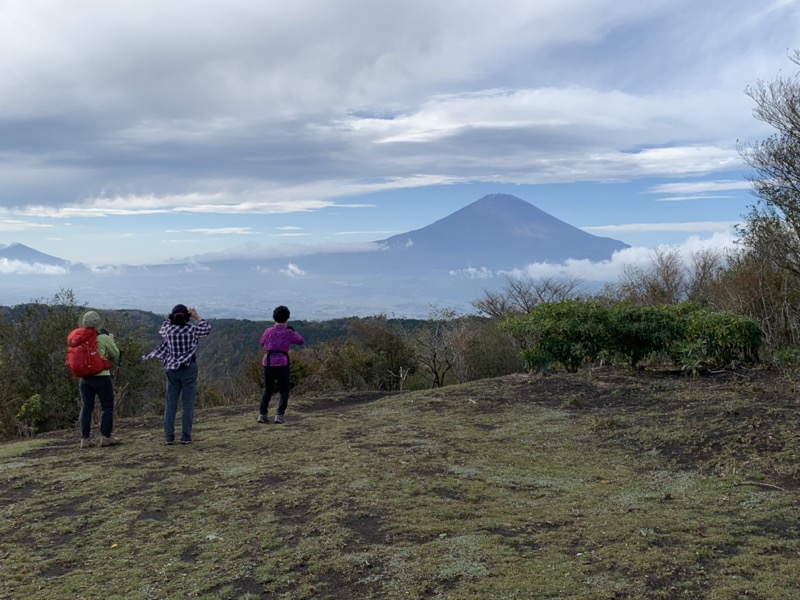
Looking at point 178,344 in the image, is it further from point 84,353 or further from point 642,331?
point 642,331

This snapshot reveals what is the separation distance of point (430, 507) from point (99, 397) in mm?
4881

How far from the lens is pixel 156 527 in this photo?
5.51 metres

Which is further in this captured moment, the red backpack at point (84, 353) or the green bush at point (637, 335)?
the green bush at point (637, 335)

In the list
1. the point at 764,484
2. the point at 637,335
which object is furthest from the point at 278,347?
the point at 637,335

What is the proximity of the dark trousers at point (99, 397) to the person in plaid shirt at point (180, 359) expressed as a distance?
0.66m

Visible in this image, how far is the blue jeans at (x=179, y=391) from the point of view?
28.5ft

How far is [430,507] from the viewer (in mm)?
5750

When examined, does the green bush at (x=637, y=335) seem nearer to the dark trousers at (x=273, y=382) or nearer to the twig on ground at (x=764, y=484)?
the dark trousers at (x=273, y=382)

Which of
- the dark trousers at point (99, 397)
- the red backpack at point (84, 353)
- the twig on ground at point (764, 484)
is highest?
the red backpack at point (84, 353)

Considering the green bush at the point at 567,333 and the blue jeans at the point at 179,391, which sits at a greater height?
the green bush at the point at 567,333

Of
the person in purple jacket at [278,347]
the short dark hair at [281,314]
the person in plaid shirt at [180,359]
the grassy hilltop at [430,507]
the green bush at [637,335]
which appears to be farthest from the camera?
the green bush at [637,335]

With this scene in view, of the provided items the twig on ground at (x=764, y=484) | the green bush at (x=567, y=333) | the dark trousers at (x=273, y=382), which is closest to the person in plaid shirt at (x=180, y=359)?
the dark trousers at (x=273, y=382)

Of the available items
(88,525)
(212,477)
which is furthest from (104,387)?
(88,525)

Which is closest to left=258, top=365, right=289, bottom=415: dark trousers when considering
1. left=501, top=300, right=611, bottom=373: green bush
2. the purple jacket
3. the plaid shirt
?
the purple jacket
